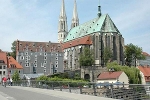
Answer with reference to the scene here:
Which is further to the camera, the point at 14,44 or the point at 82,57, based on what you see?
the point at 14,44

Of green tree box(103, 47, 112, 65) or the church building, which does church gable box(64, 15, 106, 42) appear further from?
green tree box(103, 47, 112, 65)

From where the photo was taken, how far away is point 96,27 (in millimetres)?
110875

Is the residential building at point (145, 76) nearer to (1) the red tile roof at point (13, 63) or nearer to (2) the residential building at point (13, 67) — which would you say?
(2) the residential building at point (13, 67)

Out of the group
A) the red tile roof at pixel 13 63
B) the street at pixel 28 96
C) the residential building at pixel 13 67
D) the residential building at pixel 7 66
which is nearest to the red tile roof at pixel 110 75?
the residential building at pixel 13 67

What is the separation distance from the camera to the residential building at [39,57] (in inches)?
3866

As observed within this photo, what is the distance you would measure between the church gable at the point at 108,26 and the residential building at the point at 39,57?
1881cm

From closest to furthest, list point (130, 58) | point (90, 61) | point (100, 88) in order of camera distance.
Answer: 1. point (100, 88)
2. point (90, 61)
3. point (130, 58)

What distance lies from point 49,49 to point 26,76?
15158mm

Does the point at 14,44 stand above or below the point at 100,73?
above

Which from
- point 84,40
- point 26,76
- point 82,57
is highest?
point 84,40

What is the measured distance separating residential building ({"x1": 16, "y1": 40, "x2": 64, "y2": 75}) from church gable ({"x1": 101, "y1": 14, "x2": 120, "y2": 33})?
1881cm

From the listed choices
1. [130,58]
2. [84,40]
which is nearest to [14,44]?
[84,40]

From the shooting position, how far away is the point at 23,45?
99562 mm

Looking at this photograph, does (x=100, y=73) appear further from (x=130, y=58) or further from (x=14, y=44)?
(x=14, y=44)
